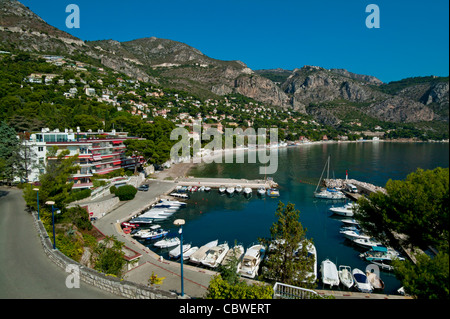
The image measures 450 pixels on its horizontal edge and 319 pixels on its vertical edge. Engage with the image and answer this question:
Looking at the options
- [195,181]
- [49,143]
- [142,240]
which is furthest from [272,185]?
[49,143]

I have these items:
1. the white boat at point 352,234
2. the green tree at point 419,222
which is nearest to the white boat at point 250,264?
the green tree at point 419,222

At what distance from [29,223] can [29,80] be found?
223 feet

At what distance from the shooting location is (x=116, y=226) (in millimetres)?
19734

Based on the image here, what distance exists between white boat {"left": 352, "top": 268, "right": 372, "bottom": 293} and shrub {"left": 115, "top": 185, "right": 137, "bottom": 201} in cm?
2116

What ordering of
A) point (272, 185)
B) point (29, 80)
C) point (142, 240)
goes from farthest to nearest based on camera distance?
1. point (29, 80)
2. point (272, 185)
3. point (142, 240)

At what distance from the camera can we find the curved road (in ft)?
24.7

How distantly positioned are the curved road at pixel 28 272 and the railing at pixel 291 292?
16.1ft

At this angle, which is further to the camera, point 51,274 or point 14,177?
point 14,177

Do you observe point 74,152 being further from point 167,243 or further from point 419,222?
point 419,222

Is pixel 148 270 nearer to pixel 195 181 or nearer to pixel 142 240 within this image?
pixel 142 240

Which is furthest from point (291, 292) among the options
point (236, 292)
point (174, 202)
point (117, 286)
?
point (174, 202)

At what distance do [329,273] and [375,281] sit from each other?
2.48 m

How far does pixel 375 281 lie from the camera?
14.2 meters

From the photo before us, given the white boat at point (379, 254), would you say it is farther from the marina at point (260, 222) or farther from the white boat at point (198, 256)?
the white boat at point (198, 256)
